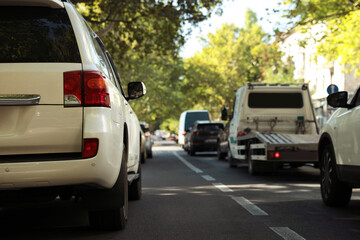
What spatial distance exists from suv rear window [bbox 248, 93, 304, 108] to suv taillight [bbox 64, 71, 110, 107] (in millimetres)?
10947

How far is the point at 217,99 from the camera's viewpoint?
5931 cm

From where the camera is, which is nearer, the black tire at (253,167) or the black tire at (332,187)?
the black tire at (332,187)

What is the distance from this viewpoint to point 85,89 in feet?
15.8

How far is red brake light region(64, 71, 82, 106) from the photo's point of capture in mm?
4727

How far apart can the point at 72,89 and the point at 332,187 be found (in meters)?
4.26

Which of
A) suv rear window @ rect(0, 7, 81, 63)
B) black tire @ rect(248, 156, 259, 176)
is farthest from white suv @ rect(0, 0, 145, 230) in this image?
black tire @ rect(248, 156, 259, 176)

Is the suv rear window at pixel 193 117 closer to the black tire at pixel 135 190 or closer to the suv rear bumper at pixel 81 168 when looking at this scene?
the black tire at pixel 135 190

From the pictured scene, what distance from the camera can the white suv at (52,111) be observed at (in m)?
4.59

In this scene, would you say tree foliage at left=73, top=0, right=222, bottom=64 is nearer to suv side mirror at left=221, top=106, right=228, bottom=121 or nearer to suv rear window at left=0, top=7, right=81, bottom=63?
suv side mirror at left=221, top=106, right=228, bottom=121

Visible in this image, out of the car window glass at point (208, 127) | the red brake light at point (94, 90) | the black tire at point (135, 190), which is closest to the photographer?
the red brake light at point (94, 90)

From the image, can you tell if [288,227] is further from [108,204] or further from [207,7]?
[207,7]

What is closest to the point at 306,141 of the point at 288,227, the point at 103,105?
the point at 288,227

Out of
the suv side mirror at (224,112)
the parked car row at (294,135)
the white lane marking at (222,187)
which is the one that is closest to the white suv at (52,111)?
the parked car row at (294,135)

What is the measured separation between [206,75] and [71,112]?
5182cm
